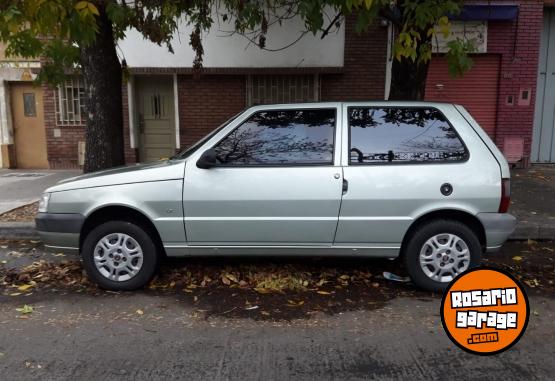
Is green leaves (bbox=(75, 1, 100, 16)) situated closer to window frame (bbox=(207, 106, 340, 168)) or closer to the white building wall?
window frame (bbox=(207, 106, 340, 168))

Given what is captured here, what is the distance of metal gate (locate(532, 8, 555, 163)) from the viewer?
11.1 m

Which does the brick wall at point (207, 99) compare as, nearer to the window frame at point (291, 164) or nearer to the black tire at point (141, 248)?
the window frame at point (291, 164)

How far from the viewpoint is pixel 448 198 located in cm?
445

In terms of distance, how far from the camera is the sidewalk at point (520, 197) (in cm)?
657

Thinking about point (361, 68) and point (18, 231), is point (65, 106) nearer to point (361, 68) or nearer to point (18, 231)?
point (18, 231)

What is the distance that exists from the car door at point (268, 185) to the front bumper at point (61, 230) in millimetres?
1046

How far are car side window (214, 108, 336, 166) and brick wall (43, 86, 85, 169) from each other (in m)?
7.95

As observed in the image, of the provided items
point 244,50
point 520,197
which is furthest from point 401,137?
point 244,50

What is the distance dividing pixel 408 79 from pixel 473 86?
4.68 meters

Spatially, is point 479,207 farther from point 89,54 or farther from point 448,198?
point 89,54

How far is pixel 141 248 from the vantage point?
182 inches

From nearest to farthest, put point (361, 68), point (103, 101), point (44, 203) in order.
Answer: point (44, 203)
point (103, 101)
point (361, 68)

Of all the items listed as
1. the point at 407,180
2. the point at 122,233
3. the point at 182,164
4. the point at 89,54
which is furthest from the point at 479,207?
the point at 89,54

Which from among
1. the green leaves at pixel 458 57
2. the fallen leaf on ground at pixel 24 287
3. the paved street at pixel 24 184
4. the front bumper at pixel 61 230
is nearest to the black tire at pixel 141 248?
the front bumper at pixel 61 230
